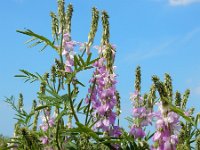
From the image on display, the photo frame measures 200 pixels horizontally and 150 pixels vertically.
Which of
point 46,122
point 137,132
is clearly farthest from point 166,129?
point 46,122

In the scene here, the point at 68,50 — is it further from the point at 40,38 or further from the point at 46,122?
the point at 46,122

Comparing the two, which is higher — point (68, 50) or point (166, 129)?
point (68, 50)

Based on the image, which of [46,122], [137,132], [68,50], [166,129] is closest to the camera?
[166,129]

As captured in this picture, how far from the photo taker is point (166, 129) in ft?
8.66

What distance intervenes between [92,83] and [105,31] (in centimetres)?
49

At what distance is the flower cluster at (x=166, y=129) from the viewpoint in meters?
2.56

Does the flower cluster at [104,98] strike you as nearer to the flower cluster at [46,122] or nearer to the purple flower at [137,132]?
the purple flower at [137,132]

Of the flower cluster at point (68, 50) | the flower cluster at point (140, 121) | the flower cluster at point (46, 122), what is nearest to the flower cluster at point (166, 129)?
the flower cluster at point (140, 121)

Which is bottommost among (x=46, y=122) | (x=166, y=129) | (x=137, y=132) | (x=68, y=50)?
(x=166, y=129)

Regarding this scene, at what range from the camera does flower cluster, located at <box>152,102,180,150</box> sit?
2.56 metres

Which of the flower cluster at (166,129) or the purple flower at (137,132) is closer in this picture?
the flower cluster at (166,129)

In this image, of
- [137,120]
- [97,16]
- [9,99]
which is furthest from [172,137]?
[9,99]

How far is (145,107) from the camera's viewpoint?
3789mm

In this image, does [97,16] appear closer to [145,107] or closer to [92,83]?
[92,83]
